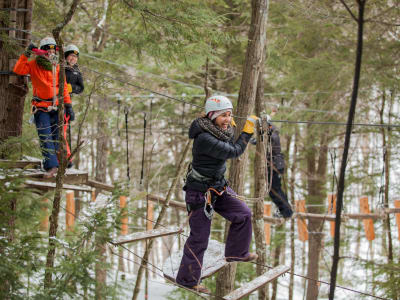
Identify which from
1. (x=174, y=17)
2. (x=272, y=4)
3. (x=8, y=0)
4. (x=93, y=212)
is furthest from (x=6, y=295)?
(x=272, y=4)

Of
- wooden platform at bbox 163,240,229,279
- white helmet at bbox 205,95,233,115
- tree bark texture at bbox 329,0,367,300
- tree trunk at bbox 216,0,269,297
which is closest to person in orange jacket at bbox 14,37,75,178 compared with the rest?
wooden platform at bbox 163,240,229,279

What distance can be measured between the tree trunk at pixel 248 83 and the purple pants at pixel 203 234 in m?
1.18

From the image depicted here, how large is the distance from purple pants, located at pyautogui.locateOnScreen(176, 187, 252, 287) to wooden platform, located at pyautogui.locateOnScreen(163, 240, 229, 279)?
208 mm

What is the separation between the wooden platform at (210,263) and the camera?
3.68m

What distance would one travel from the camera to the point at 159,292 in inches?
435

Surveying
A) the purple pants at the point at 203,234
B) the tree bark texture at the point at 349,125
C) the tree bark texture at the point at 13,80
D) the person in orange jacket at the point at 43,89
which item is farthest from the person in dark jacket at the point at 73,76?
the tree bark texture at the point at 349,125

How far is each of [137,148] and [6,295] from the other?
13.4m

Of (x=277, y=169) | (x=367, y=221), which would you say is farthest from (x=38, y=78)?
(x=367, y=221)

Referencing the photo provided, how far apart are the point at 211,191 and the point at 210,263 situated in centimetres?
81

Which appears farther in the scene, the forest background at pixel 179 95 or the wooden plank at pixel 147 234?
the wooden plank at pixel 147 234

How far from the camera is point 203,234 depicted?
3.45 meters

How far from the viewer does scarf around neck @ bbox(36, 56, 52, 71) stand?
4.13 meters

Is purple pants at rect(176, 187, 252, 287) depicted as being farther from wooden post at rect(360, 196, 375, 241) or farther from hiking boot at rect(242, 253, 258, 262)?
wooden post at rect(360, 196, 375, 241)

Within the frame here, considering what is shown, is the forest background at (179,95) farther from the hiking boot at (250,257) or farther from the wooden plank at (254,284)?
the hiking boot at (250,257)
